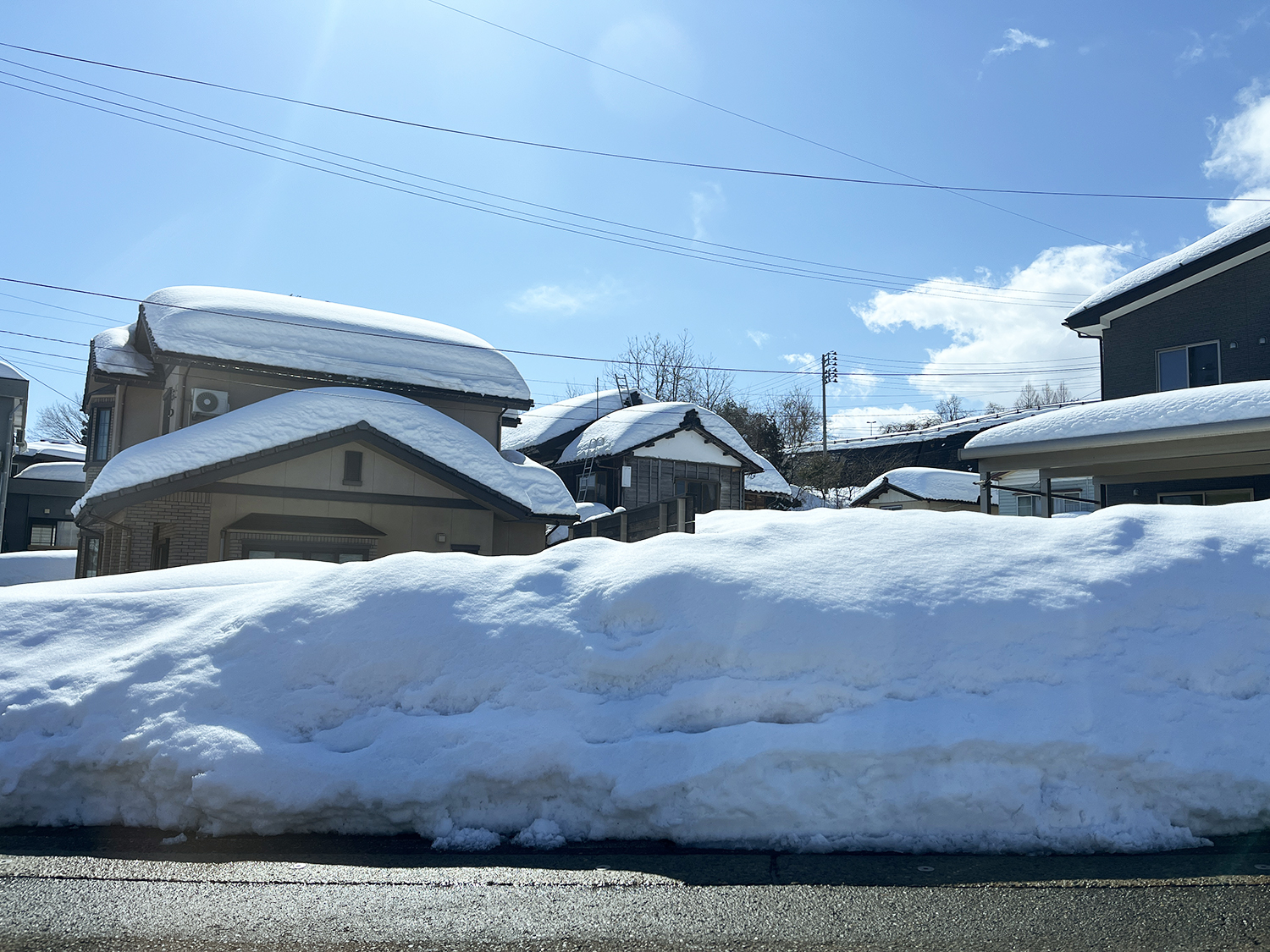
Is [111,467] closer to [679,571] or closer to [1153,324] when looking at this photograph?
[679,571]

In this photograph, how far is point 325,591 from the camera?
5.62 metres

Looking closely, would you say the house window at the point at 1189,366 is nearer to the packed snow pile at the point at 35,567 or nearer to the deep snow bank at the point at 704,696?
the deep snow bank at the point at 704,696

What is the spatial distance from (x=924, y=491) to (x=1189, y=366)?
12354 millimetres

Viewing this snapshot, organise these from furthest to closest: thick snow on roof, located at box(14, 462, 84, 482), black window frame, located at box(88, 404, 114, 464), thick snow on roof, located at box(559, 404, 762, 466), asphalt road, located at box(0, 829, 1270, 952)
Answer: thick snow on roof, located at box(14, 462, 84, 482) < thick snow on roof, located at box(559, 404, 762, 466) < black window frame, located at box(88, 404, 114, 464) < asphalt road, located at box(0, 829, 1270, 952)

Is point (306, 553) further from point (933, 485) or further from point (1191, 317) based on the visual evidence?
point (933, 485)

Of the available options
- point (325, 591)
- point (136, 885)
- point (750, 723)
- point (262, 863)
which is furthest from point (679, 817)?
point (325, 591)

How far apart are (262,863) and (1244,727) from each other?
4.86 meters

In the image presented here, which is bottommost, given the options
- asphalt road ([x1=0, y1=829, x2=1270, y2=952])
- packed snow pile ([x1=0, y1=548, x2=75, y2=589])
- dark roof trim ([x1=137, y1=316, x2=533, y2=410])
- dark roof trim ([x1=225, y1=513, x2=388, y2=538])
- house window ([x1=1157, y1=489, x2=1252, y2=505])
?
asphalt road ([x1=0, y1=829, x2=1270, y2=952])

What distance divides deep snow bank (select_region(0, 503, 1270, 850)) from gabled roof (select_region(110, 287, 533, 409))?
1139cm

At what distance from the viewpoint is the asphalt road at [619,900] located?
3.09 m

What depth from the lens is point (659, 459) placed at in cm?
2720

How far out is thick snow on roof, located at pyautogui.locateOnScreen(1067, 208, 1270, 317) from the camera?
1398cm

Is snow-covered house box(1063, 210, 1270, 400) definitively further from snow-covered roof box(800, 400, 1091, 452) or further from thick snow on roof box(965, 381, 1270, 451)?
snow-covered roof box(800, 400, 1091, 452)

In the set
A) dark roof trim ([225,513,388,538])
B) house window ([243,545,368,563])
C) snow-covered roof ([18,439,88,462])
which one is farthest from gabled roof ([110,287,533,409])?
snow-covered roof ([18,439,88,462])
